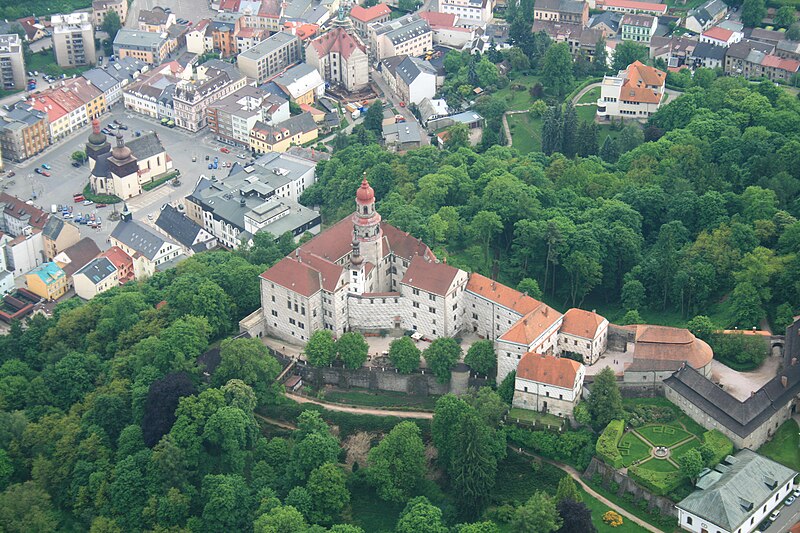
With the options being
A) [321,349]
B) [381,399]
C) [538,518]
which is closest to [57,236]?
[321,349]

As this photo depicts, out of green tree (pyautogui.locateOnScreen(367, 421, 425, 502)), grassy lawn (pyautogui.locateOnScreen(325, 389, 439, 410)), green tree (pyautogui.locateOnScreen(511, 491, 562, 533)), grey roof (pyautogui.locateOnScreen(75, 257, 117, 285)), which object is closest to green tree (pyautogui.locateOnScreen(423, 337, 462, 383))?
grassy lawn (pyautogui.locateOnScreen(325, 389, 439, 410))

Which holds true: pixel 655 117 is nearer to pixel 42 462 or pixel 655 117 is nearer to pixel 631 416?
pixel 631 416

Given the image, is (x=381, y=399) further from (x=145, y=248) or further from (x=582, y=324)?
(x=145, y=248)

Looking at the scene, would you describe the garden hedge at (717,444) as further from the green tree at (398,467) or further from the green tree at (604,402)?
the green tree at (398,467)

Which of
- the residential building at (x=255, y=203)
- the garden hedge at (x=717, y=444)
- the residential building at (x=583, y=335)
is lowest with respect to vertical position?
the residential building at (x=255, y=203)

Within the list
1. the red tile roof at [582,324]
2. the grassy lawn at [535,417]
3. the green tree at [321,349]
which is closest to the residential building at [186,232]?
the green tree at [321,349]

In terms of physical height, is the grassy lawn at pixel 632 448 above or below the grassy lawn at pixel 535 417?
above
